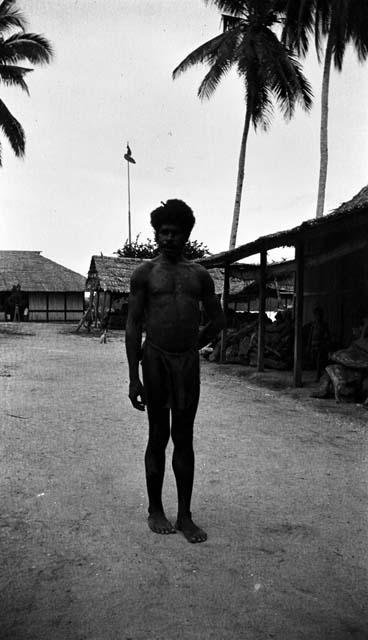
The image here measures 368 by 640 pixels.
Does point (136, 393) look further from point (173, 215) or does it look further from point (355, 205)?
point (355, 205)

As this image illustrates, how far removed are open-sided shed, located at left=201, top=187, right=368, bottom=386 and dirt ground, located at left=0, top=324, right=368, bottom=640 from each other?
2870 mm

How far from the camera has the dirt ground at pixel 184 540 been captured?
2.11 m

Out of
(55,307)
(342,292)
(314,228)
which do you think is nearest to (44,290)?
(55,307)

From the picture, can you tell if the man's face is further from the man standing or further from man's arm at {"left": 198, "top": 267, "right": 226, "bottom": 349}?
man's arm at {"left": 198, "top": 267, "right": 226, "bottom": 349}

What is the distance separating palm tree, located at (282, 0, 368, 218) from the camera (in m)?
14.1

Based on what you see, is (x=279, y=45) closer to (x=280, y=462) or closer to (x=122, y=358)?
(x=122, y=358)

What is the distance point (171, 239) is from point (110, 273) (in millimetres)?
22043

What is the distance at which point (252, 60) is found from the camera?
16781 mm

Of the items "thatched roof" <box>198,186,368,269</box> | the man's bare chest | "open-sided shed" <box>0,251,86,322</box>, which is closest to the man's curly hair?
the man's bare chest

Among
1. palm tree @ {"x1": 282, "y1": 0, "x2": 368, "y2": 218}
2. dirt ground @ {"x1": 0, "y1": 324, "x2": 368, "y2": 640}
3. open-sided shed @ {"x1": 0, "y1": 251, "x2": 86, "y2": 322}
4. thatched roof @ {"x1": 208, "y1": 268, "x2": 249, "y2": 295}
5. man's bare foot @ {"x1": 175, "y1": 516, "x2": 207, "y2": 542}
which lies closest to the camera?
dirt ground @ {"x1": 0, "y1": 324, "x2": 368, "y2": 640}

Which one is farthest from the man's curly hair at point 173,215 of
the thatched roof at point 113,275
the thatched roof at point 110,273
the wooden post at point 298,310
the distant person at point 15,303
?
the distant person at point 15,303

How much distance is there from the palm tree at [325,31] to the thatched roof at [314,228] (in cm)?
584

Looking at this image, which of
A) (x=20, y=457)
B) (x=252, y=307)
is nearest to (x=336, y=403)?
(x=20, y=457)

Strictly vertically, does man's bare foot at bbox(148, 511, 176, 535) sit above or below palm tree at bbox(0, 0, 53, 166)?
below
